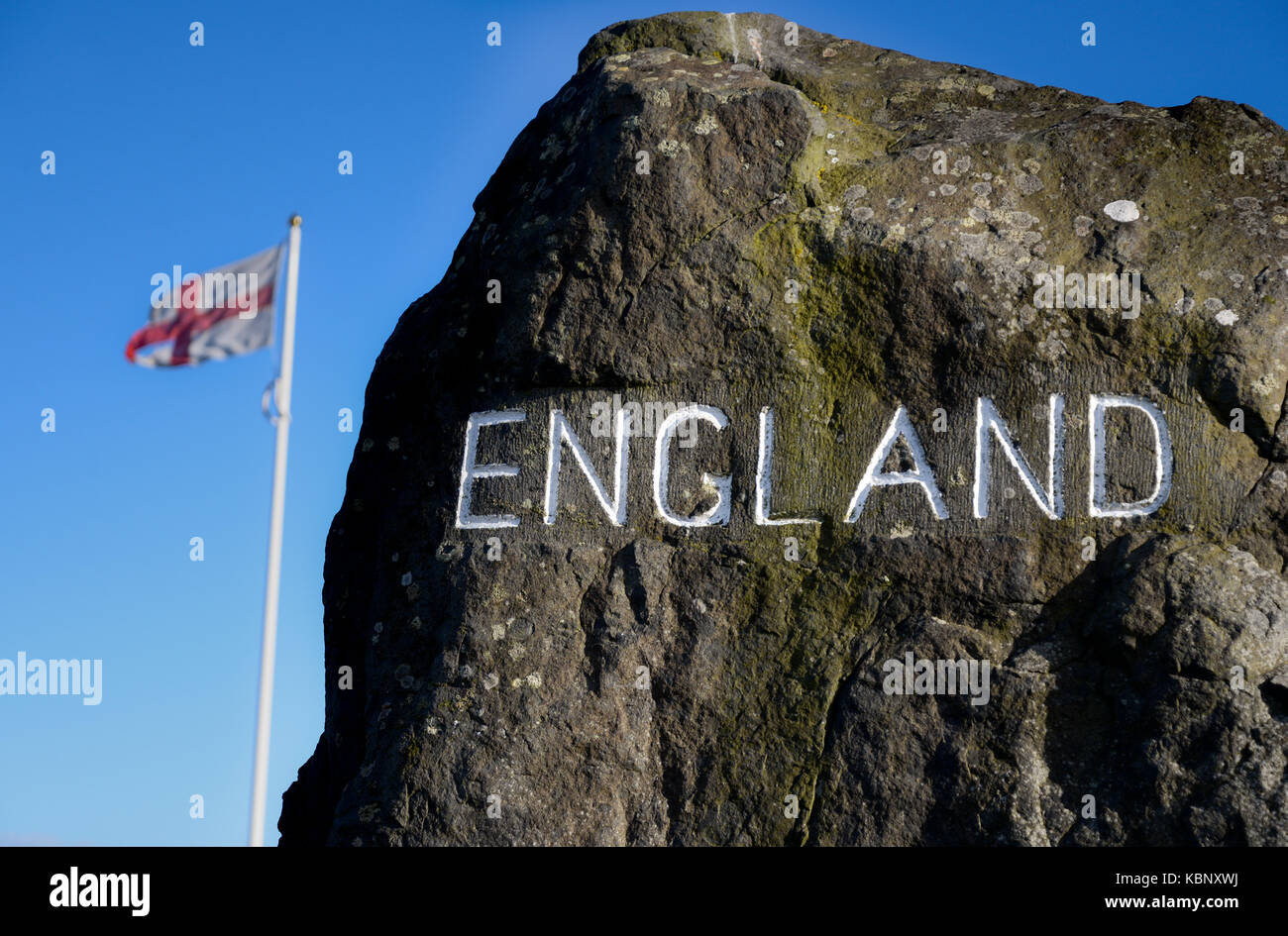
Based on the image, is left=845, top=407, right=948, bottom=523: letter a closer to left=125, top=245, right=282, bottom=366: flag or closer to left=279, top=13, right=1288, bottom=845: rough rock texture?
left=279, top=13, right=1288, bottom=845: rough rock texture

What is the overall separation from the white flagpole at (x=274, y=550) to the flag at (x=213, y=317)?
0.14 metres

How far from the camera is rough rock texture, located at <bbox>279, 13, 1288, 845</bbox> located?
625 centimetres

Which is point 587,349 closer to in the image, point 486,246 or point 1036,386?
point 486,246

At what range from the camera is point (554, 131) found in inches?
321

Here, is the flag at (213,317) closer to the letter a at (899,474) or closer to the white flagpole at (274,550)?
the white flagpole at (274,550)

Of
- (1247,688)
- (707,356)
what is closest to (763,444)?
(707,356)

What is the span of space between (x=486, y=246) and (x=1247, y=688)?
15.9 feet

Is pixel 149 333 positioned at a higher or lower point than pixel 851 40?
lower

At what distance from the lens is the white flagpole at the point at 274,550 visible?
7.50 metres

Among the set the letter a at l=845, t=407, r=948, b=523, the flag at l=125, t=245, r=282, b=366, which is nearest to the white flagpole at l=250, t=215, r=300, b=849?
the flag at l=125, t=245, r=282, b=366

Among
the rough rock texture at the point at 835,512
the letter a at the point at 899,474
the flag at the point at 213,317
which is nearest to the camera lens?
the rough rock texture at the point at 835,512

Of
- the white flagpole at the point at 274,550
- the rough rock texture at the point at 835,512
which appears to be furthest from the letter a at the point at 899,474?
the white flagpole at the point at 274,550

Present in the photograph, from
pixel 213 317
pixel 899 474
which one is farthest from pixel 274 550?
pixel 899 474

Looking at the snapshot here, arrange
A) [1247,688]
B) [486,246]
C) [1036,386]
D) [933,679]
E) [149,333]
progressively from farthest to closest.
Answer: [149,333], [486,246], [1036,386], [933,679], [1247,688]
